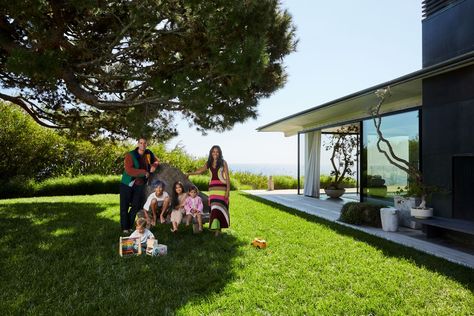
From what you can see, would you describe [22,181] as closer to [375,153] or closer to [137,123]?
[137,123]

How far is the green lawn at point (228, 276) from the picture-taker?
3.21 meters

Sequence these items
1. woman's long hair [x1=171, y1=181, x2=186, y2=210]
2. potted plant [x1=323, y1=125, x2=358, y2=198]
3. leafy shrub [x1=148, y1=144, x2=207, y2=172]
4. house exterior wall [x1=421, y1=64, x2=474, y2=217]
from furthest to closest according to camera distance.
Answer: leafy shrub [x1=148, y1=144, x2=207, y2=172]
potted plant [x1=323, y1=125, x2=358, y2=198]
woman's long hair [x1=171, y1=181, x2=186, y2=210]
house exterior wall [x1=421, y1=64, x2=474, y2=217]

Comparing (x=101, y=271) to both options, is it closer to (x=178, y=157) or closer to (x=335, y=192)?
(x=335, y=192)

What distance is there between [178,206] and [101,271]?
7.79 feet

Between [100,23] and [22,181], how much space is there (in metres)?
8.93

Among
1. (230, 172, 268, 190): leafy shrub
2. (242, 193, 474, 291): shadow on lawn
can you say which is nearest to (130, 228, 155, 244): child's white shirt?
(242, 193, 474, 291): shadow on lawn

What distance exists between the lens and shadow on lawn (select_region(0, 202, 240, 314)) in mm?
3213

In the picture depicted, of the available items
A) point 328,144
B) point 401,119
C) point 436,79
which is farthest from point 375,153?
point 328,144

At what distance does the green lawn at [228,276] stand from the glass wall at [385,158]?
2887 millimetres

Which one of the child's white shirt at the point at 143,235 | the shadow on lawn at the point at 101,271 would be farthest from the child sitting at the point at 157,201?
the child's white shirt at the point at 143,235

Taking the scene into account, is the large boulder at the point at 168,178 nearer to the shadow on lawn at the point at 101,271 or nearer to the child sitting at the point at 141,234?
the shadow on lawn at the point at 101,271

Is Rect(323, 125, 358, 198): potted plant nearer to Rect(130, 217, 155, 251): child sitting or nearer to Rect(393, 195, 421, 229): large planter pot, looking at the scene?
Rect(393, 195, 421, 229): large planter pot

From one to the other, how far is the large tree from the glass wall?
2888mm

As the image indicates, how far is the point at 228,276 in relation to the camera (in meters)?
4.02
